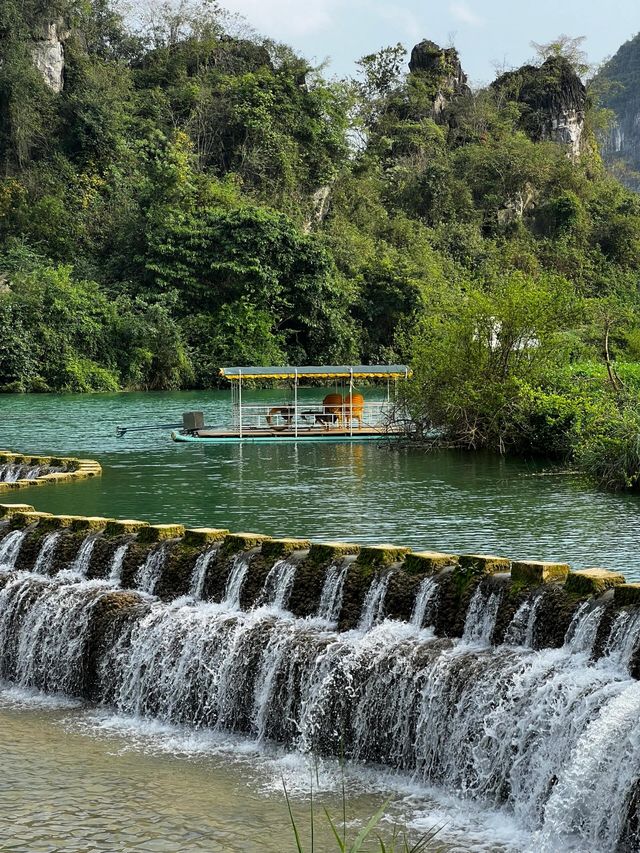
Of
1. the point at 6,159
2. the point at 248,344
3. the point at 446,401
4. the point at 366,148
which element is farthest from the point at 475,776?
the point at 366,148

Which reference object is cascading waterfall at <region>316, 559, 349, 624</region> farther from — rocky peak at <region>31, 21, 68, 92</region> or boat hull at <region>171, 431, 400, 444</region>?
rocky peak at <region>31, 21, 68, 92</region>

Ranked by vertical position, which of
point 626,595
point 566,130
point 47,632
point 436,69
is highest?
point 436,69

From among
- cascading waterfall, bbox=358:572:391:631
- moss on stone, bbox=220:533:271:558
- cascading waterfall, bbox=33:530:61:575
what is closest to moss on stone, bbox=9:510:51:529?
cascading waterfall, bbox=33:530:61:575

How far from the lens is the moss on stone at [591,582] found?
8.44m

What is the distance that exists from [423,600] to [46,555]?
14.9ft

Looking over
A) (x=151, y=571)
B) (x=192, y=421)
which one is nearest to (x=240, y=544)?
(x=151, y=571)

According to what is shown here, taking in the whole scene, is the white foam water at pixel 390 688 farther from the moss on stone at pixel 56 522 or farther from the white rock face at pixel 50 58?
the white rock face at pixel 50 58

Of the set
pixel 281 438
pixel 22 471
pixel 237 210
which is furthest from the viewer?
pixel 237 210

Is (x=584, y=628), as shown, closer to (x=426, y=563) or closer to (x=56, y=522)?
(x=426, y=563)

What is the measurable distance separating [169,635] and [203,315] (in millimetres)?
37924

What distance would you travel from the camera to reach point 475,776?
306 inches

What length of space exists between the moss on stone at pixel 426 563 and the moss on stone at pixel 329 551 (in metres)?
0.62

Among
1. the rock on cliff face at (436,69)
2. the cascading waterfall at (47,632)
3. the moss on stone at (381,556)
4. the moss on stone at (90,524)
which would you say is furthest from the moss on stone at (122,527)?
the rock on cliff face at (436,69)

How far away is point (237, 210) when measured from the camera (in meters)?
48.1
